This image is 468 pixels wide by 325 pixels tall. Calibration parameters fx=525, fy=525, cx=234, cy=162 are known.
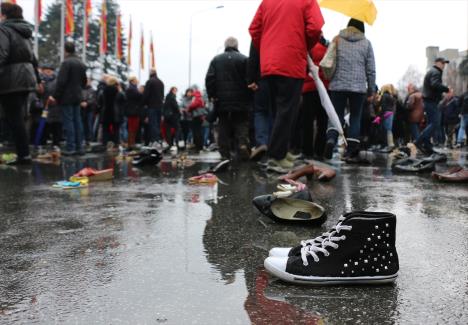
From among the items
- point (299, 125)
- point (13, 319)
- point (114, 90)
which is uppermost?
point (114, 90)

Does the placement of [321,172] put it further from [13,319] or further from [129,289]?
[13,319]

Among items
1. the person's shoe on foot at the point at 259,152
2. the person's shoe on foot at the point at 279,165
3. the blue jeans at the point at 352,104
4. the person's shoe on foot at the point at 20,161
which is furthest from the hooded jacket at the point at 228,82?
the person's shoe on foot at the point at 20,161

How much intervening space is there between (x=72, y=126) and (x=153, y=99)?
4.49 m

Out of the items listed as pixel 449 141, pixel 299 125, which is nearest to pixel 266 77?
pixel 299 125

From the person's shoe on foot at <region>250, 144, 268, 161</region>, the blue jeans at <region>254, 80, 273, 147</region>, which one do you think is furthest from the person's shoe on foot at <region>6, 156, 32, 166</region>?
the blue jeans at <region>254, 80, 273, 147</region>

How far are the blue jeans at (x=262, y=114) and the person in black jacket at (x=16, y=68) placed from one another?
131 inches

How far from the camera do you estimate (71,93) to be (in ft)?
31.7

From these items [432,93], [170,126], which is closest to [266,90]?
[432,93]

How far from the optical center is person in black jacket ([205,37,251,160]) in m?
8.48

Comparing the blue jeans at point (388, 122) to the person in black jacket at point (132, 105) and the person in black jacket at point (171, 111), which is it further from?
the person in black jacket at point (132, 105)

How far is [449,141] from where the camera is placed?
20281 millimetres

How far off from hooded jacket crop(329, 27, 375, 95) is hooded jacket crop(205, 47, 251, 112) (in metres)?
1.65

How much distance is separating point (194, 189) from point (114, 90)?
9.42 metres

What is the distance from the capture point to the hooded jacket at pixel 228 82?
27.8 ft
